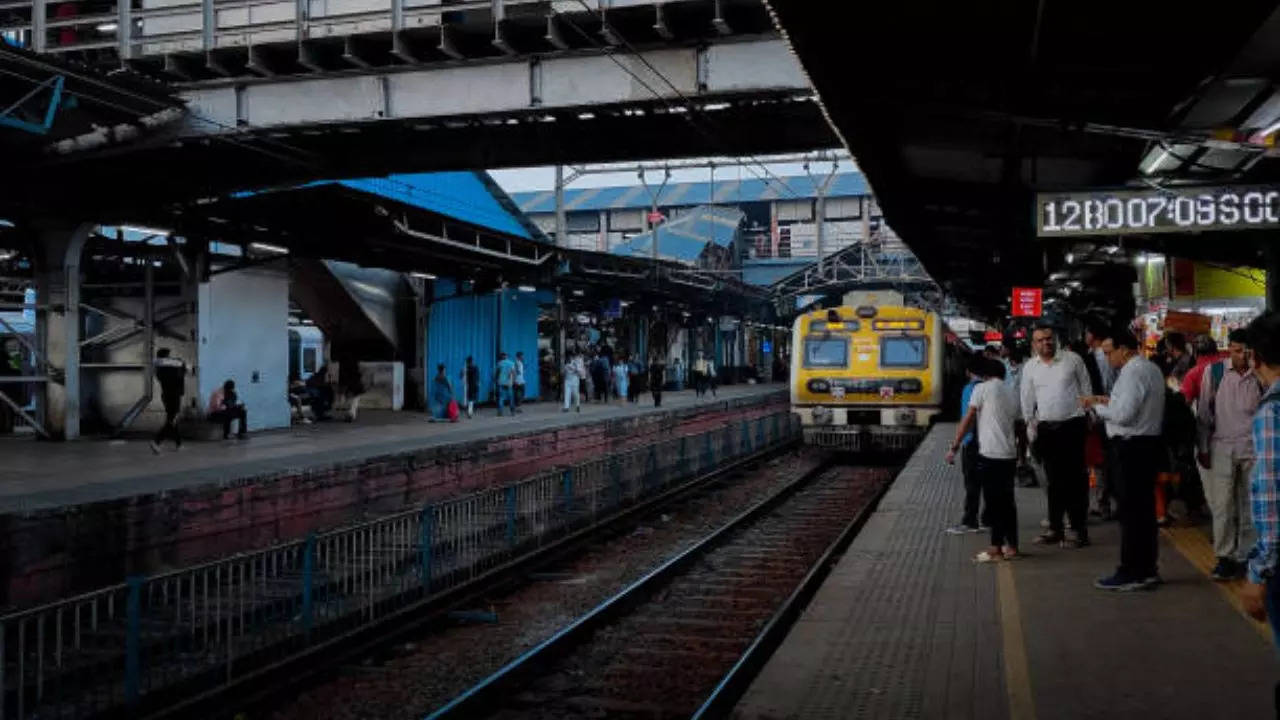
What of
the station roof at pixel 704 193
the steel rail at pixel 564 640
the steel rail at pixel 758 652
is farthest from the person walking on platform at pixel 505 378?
the station roof at pixel 704 193

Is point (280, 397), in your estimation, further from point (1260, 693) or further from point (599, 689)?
point (1260, 693)

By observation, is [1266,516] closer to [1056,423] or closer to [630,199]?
[1056,423]

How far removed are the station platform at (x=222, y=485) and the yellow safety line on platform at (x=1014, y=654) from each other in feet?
20.6

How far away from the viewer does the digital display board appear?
7742 mm

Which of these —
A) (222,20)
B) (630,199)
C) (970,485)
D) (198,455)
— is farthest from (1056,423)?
(630,199)

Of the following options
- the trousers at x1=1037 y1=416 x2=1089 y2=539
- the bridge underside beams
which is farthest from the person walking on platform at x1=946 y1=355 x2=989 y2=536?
the bridge underside beams

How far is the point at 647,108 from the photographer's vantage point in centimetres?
1278

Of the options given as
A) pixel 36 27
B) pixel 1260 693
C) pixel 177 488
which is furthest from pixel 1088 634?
pixel 36 27

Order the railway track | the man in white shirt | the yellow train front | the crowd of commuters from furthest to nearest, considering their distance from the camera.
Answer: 1. the yellow train front
2. the man in white shirt
3. the crowd of commuters
4. the railway track

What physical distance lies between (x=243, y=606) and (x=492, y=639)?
1977 mm

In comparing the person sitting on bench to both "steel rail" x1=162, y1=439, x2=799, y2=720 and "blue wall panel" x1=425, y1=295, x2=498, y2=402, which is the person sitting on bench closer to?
"steel rail" x1=162, y1=439, x2=799, y2=720

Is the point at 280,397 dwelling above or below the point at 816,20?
below

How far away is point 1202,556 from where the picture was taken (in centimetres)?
818

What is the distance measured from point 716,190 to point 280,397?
4970 centimetres
